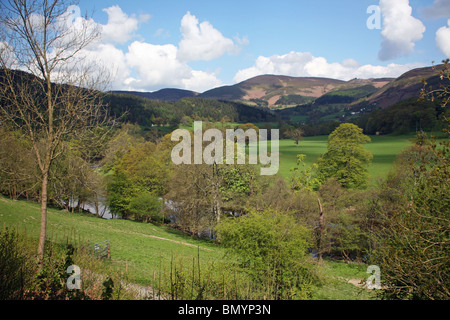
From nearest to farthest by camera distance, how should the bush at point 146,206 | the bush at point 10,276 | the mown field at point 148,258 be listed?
1. the bush at point 10,276
2. the mown field at point 148,258
3. the bush at point 146,206

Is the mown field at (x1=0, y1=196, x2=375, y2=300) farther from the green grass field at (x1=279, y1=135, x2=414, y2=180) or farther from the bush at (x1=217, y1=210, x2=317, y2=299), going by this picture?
the green grass field at (x1=279, y1=135, x2=414, y2=180)

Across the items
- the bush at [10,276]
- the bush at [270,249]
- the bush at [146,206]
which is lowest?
the bush at [146,206]

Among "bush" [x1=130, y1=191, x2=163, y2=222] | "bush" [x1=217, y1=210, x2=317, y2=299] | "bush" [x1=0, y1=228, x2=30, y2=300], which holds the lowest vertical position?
"bush" [x1=130, y1=191, x2=163, y2=222]

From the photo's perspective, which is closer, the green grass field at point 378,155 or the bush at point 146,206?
the bush at point 146,206

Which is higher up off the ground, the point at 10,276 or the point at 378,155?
the point at 378,155

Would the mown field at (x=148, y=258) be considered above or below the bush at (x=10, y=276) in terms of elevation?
below

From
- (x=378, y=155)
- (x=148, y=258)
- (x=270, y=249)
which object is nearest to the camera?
(x=270, y=249)

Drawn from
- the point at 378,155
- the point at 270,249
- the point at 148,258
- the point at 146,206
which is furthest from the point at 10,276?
the point at 378,155

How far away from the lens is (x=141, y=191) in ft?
131

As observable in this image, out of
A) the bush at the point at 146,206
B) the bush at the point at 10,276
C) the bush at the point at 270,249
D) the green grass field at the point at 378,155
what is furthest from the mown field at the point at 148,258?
the green grass field at the point at 378,155

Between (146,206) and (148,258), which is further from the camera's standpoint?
(146,206)

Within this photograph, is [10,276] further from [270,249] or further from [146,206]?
[146,206]

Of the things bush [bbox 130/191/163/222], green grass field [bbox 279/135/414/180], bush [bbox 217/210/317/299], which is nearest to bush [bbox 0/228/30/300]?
bush [bbox 217/210/317/299]

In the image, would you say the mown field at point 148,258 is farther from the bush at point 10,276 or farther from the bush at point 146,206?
the bush at point 146,206
